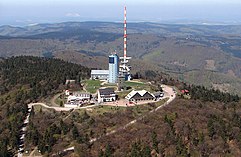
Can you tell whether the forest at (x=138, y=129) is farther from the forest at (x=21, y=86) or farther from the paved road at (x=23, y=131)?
the paved road at (x=23, y=131)

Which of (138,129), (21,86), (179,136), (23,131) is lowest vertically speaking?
(23,131)

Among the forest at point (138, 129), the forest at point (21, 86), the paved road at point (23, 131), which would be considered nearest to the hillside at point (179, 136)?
the forest at point (138, 129)

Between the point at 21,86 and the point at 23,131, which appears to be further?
the point at 21,86

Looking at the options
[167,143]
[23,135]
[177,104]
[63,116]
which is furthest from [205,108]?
[23,135]

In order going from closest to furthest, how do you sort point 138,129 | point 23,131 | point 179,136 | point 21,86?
point 179,136, point 138,129, point 23,131, point 21,86

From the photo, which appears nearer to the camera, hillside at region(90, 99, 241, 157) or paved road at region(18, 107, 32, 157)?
A: hillside at region(90, 99, 241, 157)

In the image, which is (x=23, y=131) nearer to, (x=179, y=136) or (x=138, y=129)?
(x=138, y=129)

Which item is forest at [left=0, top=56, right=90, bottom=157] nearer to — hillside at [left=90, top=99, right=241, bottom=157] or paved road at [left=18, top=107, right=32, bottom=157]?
paved road at [left=18, top=107, right=32, bottom=157]

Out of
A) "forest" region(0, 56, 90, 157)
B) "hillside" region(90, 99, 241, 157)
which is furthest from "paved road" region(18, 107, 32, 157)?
"hillside" region(90, 99, 241, 157)

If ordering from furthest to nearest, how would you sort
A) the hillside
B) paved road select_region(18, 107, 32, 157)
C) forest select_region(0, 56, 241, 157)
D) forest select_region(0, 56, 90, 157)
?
forest select_region(0, 56, 90, 157) < paved road select_region(18, 107, 32, 157) < forest select_region(0, 56, 241, 157) < the hillside

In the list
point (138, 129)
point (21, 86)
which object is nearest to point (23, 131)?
point (138, 129)
